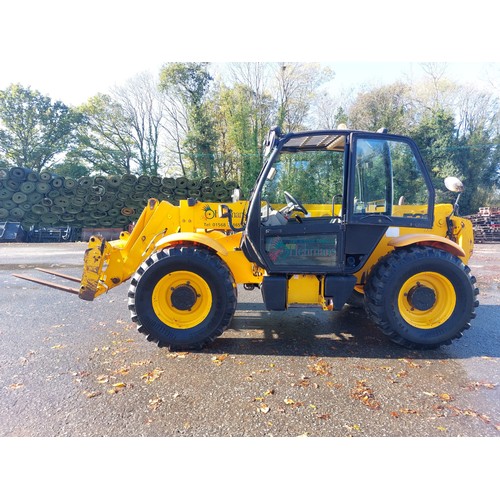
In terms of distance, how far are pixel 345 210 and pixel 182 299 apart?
2.28 m

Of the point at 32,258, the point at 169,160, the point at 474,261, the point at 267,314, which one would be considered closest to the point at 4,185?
the point at 32,258

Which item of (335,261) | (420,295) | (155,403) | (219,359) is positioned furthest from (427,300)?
(155,403)

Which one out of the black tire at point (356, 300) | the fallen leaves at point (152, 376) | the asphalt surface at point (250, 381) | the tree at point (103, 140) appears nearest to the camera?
the asphalt surface at point (250, 381)

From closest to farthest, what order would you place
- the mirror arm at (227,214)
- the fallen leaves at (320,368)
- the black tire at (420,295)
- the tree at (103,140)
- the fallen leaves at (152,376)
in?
1. the fallen leaves at (152,376)
2. the fallen leaves at (320,368)
3. the black tire at (420,295)
4. the mirror arm at (227,214)
5. the tree at (103,140)

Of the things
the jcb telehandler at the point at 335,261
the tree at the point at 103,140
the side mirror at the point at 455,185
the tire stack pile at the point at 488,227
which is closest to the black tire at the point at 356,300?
A: the jcb telehandler at the point at 335,261

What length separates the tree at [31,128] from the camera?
76.8ft

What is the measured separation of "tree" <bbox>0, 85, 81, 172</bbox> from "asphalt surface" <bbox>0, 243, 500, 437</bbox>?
24984mm

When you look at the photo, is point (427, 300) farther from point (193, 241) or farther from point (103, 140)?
point (103, 140)

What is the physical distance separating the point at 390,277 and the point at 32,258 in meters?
11.5

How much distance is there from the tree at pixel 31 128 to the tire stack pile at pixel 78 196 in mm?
9903

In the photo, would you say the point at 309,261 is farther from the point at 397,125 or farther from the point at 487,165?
the point at 487,165

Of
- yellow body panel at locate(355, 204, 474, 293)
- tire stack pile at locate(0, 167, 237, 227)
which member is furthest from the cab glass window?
tire stack pile at locate(0, 167, 237, 227)

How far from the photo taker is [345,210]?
148 inches

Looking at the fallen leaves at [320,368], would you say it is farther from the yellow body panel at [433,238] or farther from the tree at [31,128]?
the tree at [31,128]
